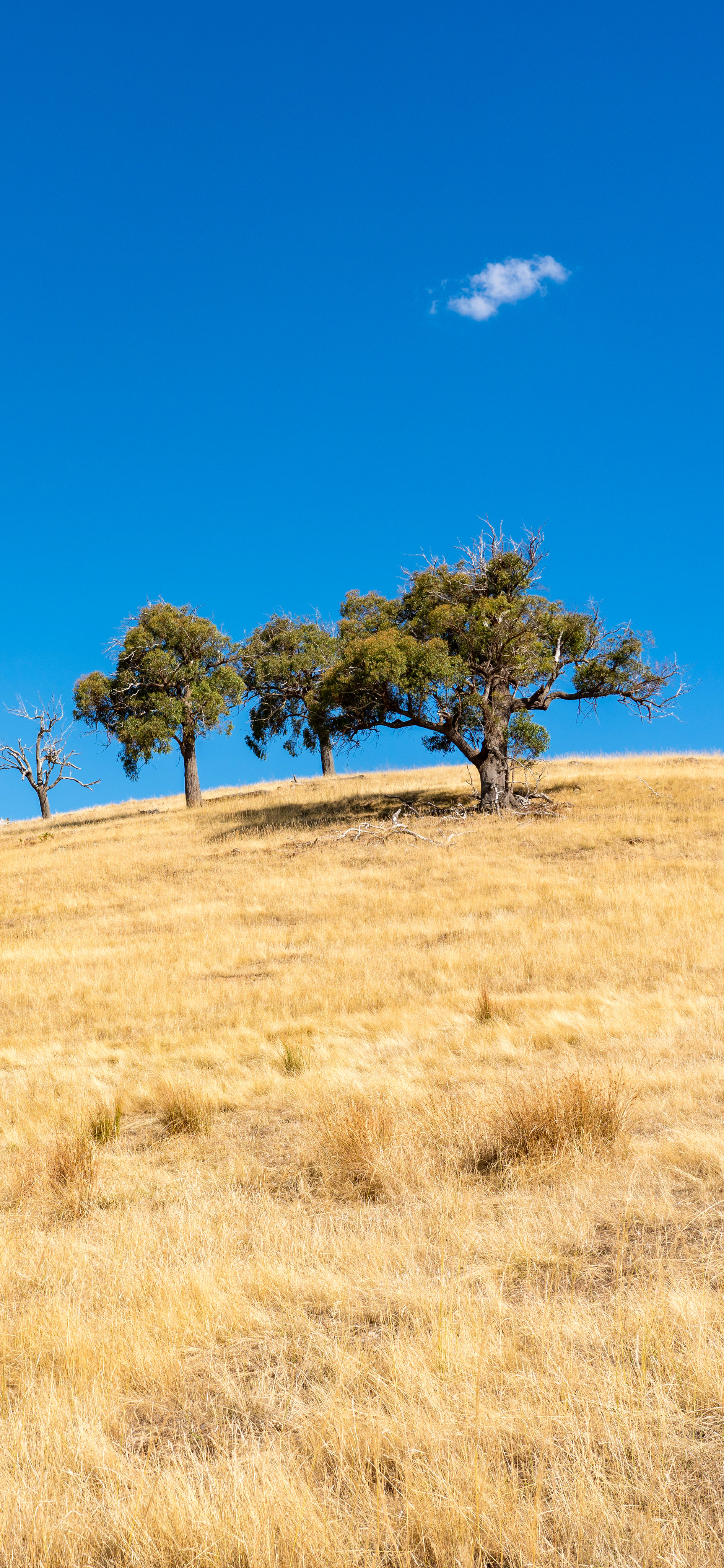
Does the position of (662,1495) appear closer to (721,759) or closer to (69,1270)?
(69,1270)

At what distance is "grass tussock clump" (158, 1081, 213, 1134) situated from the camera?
6770 mm

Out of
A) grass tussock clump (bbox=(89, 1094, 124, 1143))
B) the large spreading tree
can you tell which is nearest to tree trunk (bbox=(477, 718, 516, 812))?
the large spreading tree

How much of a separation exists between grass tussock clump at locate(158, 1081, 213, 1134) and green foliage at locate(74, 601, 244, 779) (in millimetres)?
31810

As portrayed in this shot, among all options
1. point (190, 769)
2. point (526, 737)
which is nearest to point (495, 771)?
point (526, 737)

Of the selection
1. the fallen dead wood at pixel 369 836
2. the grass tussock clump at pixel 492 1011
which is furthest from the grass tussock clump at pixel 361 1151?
the fallen dead wood at pixel 369 836

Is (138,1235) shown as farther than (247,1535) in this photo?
Yes

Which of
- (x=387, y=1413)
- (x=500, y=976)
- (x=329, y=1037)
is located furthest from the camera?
(x=500, y=976)

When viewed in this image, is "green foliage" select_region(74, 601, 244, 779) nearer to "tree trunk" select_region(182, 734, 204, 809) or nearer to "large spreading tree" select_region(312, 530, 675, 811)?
"tree trunk" select_region(182, 734, 204, 809)

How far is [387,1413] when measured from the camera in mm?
2902

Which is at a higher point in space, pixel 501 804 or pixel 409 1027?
pixel 501 804

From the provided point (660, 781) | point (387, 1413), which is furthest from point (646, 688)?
point (387, 1413)

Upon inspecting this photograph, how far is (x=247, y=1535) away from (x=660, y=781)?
89.9 feet

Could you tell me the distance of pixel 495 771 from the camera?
2702 centimetres

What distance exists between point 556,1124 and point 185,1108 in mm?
3356
